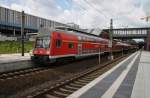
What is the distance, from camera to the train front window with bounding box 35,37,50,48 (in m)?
21.3

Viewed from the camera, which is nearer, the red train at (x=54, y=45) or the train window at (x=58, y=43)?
the red train at (x=54, y=45)

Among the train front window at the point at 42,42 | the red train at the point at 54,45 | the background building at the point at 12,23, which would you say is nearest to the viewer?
the red train at the point at 54,45

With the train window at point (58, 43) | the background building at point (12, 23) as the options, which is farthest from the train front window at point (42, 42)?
the background building at point (12, 23)

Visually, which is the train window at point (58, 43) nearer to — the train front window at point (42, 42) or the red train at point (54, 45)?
the red train at point (54, 45)

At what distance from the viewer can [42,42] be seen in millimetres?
21828

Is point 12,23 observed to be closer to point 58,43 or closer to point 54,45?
point 58,43

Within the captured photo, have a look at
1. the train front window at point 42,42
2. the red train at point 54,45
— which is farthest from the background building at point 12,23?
the train front window at point 42,42

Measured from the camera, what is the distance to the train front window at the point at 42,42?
69.9ft

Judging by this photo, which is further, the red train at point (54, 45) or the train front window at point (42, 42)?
the train front window at point (42, 42)

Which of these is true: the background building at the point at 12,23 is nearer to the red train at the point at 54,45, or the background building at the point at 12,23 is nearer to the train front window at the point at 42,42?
the red train at the point at 54,45

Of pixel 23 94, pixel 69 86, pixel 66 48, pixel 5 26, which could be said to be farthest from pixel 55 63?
pixel 5 26

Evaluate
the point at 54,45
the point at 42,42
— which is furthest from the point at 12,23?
the point at 54,45

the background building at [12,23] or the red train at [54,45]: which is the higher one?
the background building at [12,23]

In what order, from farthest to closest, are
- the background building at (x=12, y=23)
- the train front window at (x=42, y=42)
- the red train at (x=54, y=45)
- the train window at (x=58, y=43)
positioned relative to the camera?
1. the background building at (x=12, y=23)
2. the train window at (x=58, y=43)
3. the train front window at (x=42, y=42)
4. the red train at (x=54, y=45)
